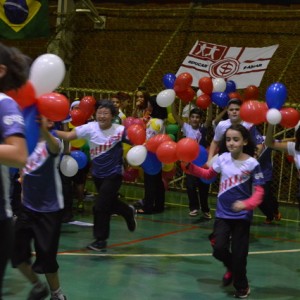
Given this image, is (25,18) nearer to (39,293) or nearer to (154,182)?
(154,182)

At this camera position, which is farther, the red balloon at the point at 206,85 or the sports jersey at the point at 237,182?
the red balloon at the point at 206,85

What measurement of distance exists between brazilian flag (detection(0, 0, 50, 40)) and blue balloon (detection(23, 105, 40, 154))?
30.9 feet

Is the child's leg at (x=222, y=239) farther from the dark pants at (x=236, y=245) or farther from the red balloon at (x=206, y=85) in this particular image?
the red balloon at (x=206, y=85)

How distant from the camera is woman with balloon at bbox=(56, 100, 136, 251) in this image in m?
6.80

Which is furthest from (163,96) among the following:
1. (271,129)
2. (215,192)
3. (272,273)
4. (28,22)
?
(28,22)

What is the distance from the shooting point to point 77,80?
1358cm

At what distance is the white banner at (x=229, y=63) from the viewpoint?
11.1 metres

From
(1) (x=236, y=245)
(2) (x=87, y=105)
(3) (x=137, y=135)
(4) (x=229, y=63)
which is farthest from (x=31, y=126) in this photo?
(4) (x=229, y=63)

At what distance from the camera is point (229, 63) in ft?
37.6

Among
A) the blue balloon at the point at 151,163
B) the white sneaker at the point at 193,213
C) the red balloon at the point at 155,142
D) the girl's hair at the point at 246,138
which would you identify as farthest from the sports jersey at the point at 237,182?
the white sneaker at the point at 193,213

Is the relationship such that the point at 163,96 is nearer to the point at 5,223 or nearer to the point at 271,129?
the point at 271,129

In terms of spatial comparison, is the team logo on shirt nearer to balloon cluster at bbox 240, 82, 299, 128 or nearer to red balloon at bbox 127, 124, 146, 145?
balloon cluster at bbox 240, 82, 299, 128

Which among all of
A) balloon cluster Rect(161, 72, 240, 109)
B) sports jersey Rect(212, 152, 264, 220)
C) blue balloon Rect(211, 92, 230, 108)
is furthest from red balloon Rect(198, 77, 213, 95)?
sports jersey Rect(212, 152, 264, 220)

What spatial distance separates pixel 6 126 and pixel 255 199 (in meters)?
2.84
